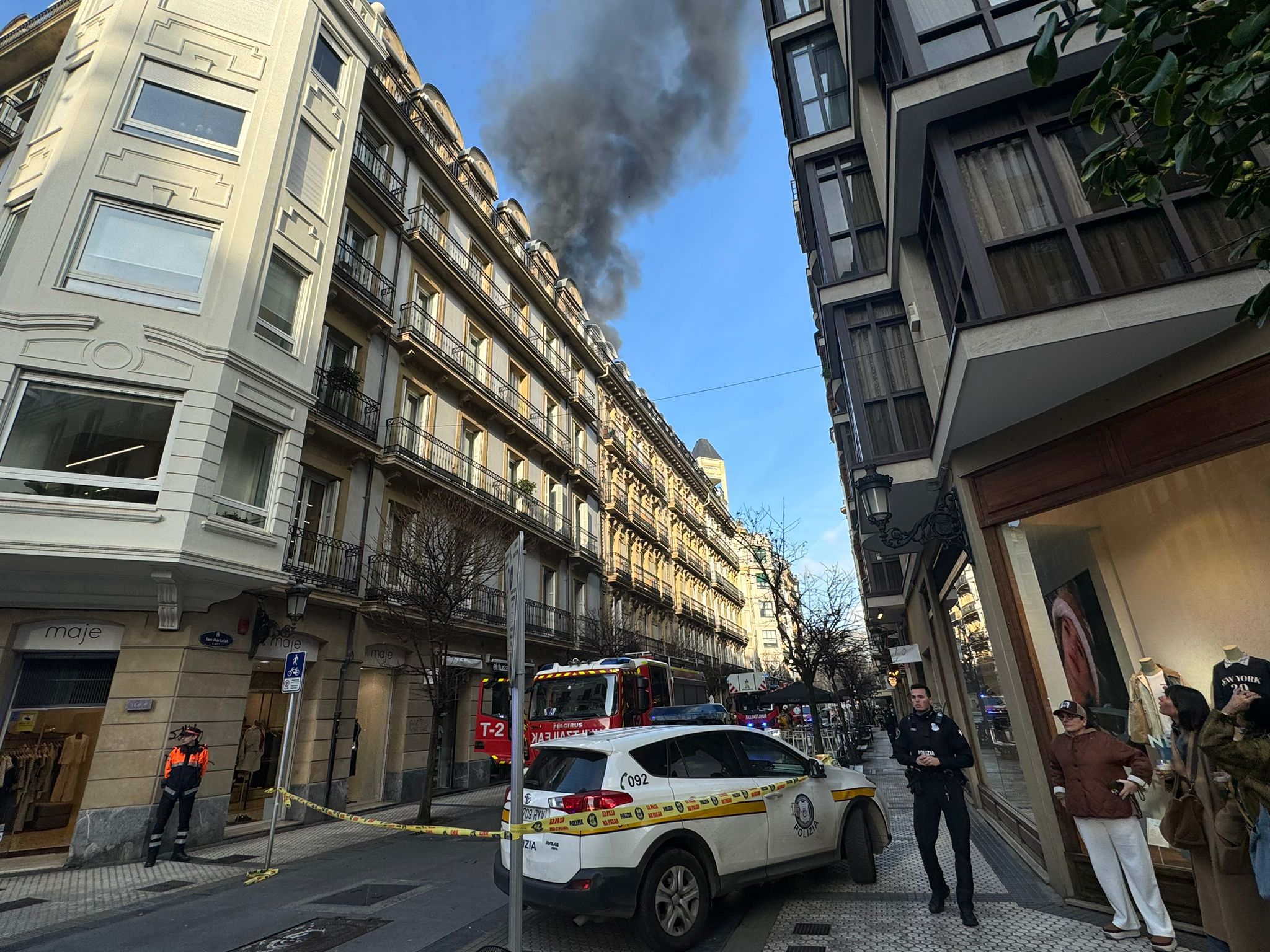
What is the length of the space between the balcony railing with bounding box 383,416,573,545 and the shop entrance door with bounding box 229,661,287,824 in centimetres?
595

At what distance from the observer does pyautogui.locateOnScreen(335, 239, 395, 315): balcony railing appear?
1633 centimetres

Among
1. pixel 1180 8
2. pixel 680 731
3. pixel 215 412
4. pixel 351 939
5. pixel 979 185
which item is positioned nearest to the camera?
pixel 1180 8

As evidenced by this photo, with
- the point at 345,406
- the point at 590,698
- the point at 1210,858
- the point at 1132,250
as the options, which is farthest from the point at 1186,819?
the point at 345,406

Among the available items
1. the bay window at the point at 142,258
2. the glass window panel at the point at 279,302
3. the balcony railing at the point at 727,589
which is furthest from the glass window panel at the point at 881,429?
the balcony railing at the point at 727,589

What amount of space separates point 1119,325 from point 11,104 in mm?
23567

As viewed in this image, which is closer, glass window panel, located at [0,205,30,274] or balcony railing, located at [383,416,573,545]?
glass window panel, located at [0,205,30,274]

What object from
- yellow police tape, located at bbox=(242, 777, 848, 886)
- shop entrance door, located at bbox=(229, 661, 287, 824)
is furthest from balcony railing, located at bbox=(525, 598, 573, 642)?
yellow police tape, located at bbox=(242, 777, 848, 886)

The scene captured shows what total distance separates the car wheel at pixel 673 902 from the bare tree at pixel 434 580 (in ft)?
26.8

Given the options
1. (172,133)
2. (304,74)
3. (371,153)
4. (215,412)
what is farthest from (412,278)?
(215,412)

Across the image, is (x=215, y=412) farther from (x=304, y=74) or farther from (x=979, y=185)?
(x=979, y=185)

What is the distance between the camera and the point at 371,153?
18.6m

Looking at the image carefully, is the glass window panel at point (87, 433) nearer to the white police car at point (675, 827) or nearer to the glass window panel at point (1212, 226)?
the white police car at point (675, 827)

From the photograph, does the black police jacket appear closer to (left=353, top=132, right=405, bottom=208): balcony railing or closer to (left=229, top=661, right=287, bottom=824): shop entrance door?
(left=229, top=661, right=287, bottom=824): shop entrance door

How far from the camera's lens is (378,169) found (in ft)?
61.8
